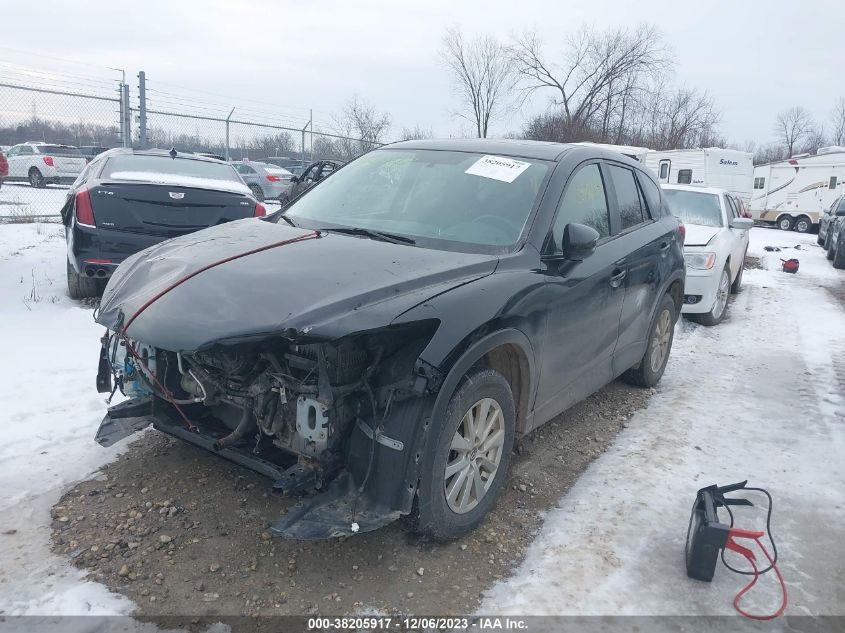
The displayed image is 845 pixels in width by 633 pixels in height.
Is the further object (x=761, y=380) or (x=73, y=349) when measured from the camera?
(x=761, y=380)

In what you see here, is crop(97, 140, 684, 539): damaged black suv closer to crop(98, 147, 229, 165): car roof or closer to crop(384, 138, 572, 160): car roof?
crop(384, 138, 572, 160): car roof

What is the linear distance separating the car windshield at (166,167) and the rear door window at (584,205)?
4.58 m

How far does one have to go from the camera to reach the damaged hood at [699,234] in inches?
320

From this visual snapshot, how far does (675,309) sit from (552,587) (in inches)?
141

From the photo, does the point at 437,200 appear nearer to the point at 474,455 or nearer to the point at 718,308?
the point at 474,455

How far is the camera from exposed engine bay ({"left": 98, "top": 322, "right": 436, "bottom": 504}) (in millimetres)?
2604

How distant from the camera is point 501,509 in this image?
343 centimetres

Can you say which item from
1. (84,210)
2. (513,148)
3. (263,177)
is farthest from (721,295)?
(263,177)

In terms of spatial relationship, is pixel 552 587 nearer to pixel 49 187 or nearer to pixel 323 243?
pixel 323 243

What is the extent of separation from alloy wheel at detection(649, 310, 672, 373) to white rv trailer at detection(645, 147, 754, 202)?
17448mm

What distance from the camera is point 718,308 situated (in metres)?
8.31

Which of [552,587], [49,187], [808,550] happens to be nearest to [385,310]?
[552,587]

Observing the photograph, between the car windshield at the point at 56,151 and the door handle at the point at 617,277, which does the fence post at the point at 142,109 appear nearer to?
the car windshield at the point at 56,151

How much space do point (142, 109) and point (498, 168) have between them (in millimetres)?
11528
